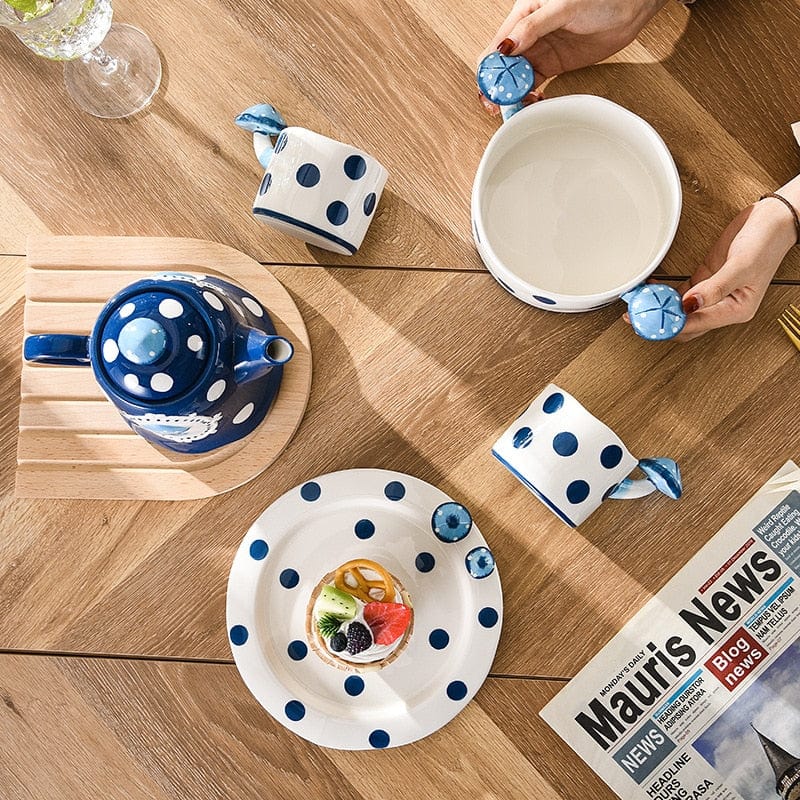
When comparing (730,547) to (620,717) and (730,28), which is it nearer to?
(620,717)

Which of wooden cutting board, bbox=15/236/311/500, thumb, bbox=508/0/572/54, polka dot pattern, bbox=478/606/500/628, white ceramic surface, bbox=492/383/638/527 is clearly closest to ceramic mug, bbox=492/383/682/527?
white ceramic surface, bbox=492/383/638/527

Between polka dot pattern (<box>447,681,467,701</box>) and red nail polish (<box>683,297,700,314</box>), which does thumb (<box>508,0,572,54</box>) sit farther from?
polka dot pattern (<box>447,681,467,701</box>)

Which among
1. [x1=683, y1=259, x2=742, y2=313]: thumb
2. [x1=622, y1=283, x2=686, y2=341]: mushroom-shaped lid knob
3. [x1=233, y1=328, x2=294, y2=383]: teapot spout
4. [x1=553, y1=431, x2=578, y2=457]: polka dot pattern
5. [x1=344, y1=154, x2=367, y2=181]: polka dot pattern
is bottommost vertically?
[x1=233, y1=328, x2=294, y2=383]: teapot spout

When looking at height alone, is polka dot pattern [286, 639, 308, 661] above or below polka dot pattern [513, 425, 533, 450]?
below

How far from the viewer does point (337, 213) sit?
0.74 m

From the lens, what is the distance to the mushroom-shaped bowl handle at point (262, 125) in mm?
767

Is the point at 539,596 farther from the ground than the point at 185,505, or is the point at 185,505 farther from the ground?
the point at 539,596

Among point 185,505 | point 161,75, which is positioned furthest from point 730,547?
point 161,75

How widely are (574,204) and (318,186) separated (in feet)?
0.76

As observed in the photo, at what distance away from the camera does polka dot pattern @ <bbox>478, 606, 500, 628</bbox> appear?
774mm

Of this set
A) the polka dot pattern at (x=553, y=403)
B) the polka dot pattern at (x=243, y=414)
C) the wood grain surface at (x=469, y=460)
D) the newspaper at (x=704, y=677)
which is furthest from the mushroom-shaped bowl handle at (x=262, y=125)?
the newspaper at (x=704, y=677)

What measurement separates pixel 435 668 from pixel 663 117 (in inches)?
22.8

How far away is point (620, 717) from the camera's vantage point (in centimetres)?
79

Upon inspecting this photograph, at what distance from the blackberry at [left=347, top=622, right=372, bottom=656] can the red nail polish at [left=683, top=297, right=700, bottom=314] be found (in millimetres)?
402
